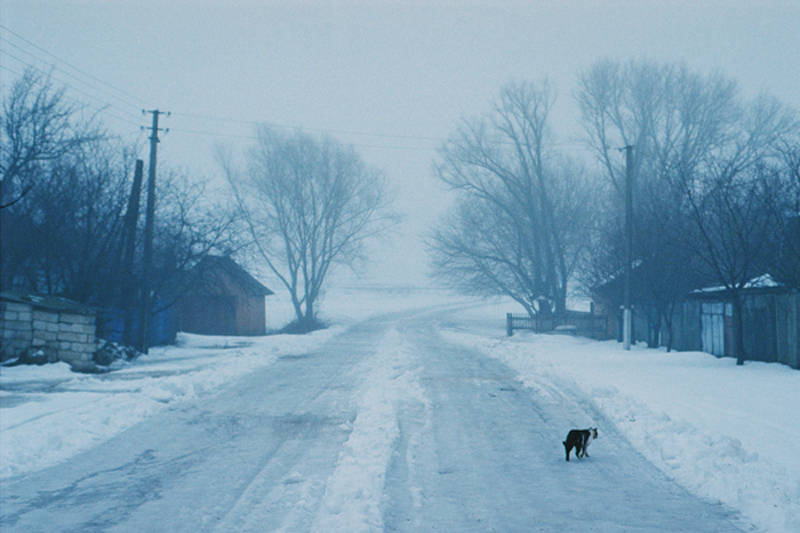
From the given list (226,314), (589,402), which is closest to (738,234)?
(589,402)

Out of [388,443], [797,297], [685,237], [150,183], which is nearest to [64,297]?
[150,183]

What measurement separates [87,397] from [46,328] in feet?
20.3

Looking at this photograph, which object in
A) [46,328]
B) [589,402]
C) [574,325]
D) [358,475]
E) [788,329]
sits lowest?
[358,475]

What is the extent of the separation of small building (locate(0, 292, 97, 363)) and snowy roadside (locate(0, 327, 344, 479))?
22.4 inches

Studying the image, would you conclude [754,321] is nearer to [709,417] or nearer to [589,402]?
[589,402]

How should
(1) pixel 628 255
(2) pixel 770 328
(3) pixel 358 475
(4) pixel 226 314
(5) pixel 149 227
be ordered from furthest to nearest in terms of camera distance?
(4) pixel 226 314 < (1) pixel 628 255 < (5) pixel 149 227 < (2) pixel 770 328 < (3) pixel 358 475

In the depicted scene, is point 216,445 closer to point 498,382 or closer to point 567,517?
point 567,517

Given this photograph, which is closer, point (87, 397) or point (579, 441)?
point (579, 441)

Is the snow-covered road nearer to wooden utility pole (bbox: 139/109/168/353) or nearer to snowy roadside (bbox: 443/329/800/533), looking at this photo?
snowy roadside (bbox: 443/329/800/533)

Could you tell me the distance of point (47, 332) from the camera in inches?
723

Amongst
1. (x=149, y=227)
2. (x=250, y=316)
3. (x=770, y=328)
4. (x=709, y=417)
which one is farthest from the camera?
(x=250, y=316)

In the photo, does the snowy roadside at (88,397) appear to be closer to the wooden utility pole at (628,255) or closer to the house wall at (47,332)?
the house wall at (47,332)

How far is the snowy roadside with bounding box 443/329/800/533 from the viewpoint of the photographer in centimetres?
664

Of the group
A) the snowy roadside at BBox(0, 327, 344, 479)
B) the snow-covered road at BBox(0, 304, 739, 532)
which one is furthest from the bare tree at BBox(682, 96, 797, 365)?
the snowy roadside at BBox(0, 327, 344, 479)
